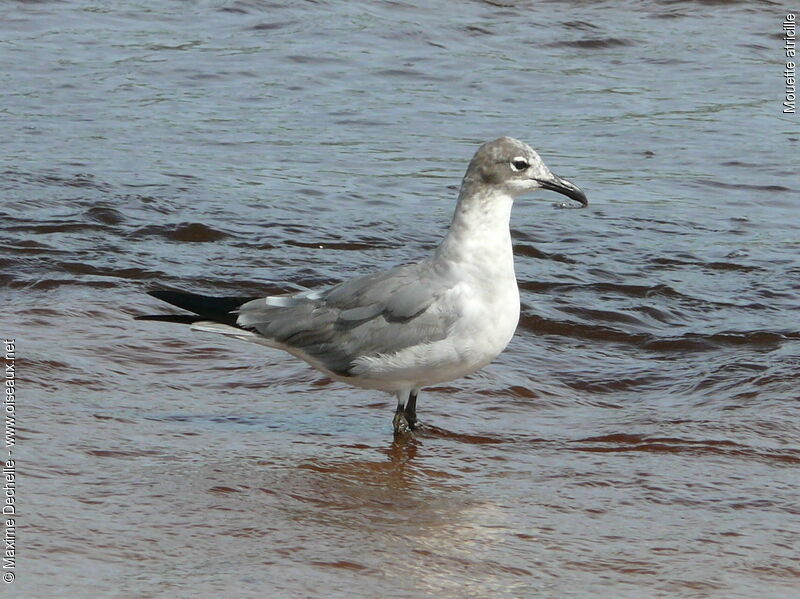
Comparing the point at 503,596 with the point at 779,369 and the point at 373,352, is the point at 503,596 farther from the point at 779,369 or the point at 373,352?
the point at 779,369

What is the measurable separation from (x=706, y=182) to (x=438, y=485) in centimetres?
559

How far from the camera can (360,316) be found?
571 cm

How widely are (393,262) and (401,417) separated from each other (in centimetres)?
293

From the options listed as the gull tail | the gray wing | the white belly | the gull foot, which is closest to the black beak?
the white belly

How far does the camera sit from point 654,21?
48.9 ft

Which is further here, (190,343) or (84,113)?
(84,113)

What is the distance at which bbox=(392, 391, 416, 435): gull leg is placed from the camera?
5.78 meters

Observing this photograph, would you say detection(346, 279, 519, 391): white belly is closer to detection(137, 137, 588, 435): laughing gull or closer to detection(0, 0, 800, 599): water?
detection(137, 137, 588, 435): laughing gull

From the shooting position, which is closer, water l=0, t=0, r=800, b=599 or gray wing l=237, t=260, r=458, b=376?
water l=0, t=0, r=800, b=599

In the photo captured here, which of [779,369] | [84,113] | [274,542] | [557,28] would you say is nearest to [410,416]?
[274,542]

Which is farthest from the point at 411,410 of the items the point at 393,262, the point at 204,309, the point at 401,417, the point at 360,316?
the point at 393,262

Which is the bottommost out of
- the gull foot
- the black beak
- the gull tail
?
the gull foot

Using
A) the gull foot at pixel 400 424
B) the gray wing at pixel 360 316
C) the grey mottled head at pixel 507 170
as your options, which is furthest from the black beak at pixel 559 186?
the gull foot at pixel 400 424

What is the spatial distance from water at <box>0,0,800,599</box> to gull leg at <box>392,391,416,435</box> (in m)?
0.07
